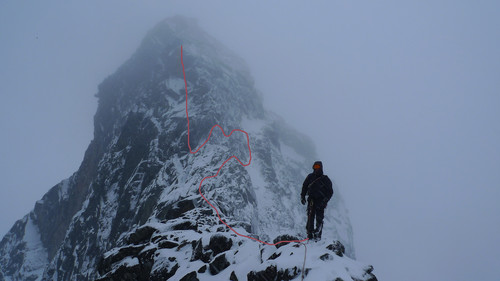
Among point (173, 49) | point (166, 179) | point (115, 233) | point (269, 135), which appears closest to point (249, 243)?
point (166, 179)

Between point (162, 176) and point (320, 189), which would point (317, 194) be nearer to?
point (320, 189)

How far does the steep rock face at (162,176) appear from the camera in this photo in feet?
115

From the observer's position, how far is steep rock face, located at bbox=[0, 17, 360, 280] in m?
35.1

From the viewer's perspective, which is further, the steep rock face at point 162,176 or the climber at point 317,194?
the steep rock face at point 162,176

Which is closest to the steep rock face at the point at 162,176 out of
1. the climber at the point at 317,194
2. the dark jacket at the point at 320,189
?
the climber at the point at 317,194

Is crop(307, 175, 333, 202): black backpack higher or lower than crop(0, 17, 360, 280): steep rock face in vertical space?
higher

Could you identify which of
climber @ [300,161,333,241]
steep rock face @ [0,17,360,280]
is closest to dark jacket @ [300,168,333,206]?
climber @ [300,161,333,241]

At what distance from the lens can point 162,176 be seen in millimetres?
44031

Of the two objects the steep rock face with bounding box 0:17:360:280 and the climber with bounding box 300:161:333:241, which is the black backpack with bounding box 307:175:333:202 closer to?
the climber with bounding box 300:161:333:241

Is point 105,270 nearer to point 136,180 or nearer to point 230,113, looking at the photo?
point 136,180

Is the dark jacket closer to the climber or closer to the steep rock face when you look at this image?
the climber

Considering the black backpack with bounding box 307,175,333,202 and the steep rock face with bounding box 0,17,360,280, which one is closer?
the black backpack with bounding box 307,175,333,202

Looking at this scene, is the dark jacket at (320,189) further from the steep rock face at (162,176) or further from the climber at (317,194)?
the steep rock face at (162,176)

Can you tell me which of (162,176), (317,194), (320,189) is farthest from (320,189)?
(162,176)
